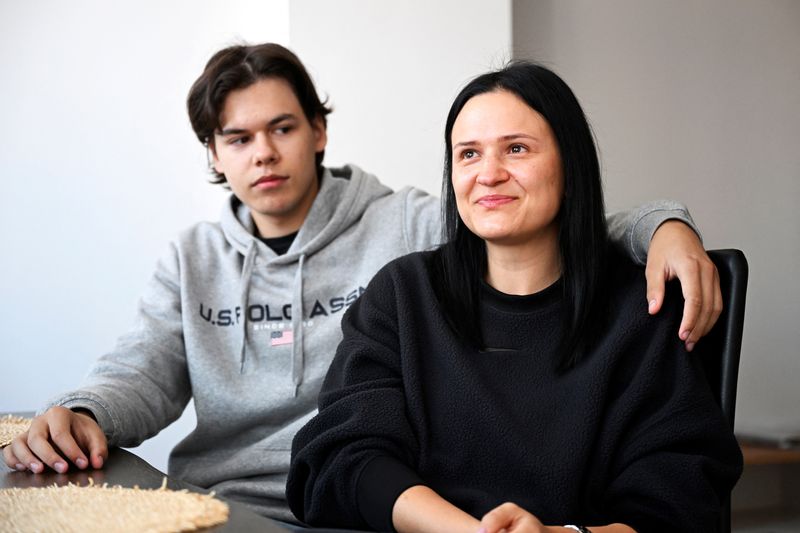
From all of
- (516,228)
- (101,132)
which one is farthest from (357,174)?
(101,132)

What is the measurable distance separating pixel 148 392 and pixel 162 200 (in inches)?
50.1

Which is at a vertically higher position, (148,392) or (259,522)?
(259,522)

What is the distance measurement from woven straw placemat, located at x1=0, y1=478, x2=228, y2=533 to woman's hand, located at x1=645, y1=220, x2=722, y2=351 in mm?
655

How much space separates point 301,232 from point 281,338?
→ 0.69ft

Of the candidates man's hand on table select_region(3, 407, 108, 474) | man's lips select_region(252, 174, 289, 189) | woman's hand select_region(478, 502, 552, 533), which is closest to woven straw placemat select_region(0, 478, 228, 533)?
man's hand on table select_region(3, 407, 108, 474)

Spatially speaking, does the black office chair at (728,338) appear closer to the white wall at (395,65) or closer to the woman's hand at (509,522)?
the woman's hand at (509,522)

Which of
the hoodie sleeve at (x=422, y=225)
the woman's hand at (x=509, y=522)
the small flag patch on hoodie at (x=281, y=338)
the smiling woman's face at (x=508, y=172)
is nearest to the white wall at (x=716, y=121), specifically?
the hoodie sleeve at (x=422, y=225)

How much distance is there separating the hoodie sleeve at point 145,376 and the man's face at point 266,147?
21cm

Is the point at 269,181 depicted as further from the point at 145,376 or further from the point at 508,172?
the point at 508,172

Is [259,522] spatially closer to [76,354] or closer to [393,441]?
[393,441]

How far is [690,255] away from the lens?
130 centimetres

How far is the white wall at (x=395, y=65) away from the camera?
8.75ft

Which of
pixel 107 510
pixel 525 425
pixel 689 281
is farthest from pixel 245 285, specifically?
pixel 107 510

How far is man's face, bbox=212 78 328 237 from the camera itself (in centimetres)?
183
